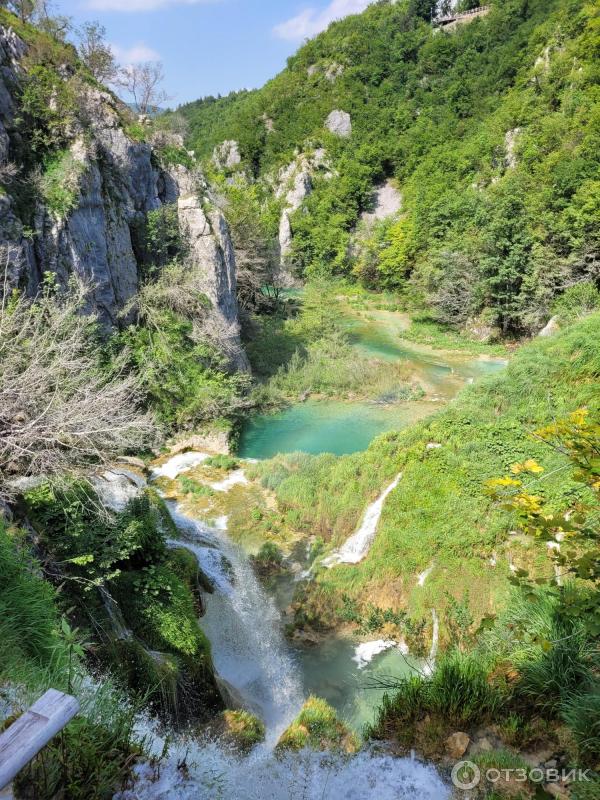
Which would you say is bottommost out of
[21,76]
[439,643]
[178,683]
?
[439,643]

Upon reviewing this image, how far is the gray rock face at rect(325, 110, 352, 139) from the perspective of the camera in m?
60.2

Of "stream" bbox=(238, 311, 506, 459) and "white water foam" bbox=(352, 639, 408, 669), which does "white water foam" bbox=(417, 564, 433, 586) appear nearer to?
"white water foam" bbox=(352, 639, 408, 669)

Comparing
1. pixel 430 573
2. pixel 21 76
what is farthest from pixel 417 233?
pixel 430 573

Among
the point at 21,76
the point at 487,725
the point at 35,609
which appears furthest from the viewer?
the point at 21,76

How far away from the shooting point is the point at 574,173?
25.4 m

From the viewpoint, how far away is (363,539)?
424 inches

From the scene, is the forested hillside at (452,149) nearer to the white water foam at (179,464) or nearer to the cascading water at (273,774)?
the white water foam at (179,464)

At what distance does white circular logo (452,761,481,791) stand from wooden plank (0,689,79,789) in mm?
2790

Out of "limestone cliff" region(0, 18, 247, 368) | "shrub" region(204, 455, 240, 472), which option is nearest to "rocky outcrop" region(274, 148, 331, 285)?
"limestone cliff" region(0, 18, 247, 368)

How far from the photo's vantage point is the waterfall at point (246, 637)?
310 inches

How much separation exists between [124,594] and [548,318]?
26.6 metres

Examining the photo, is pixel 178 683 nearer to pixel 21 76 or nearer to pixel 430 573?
pixel 430 573

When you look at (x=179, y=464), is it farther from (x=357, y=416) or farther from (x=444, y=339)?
(x=444, y=339)

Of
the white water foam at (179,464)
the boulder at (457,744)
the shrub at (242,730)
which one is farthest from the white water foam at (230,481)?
the boulder at (457,744)
